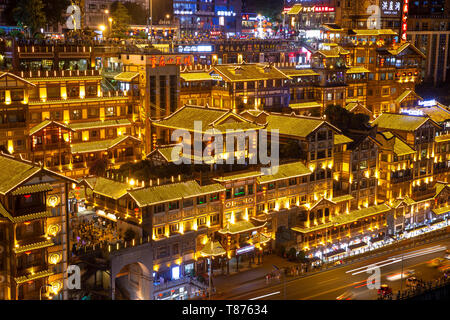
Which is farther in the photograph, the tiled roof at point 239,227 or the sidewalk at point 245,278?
the tiled roof at point 239,227

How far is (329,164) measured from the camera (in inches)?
2889

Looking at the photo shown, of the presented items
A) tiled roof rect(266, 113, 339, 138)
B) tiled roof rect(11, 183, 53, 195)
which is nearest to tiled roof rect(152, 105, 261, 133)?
tiled roof rect(266, 113, 339, 138)

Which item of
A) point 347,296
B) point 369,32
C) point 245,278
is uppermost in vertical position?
point 369,32

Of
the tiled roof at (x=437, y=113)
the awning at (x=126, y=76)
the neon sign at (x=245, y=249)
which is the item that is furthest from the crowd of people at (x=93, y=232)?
the tiled roof at (x=437, y=113)

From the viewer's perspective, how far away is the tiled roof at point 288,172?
66681mm

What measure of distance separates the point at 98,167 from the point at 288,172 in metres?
21.9

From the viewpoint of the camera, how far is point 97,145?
252ft

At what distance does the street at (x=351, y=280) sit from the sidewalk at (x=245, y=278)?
21.6 inches

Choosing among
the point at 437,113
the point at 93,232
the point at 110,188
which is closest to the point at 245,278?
the point at 93,232

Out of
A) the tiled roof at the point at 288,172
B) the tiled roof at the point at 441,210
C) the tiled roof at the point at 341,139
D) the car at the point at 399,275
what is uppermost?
the tiled roof at the point at 341,139

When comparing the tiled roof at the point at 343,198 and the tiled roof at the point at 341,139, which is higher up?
the tiled roof at the point at 341,139

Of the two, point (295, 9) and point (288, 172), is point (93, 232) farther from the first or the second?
point (295, 9)

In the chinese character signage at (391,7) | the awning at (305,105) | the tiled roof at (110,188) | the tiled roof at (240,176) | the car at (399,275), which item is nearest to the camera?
the tiled roof at (110,188)

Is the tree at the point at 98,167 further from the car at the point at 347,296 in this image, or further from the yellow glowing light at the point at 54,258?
the car at the point at 347,296
